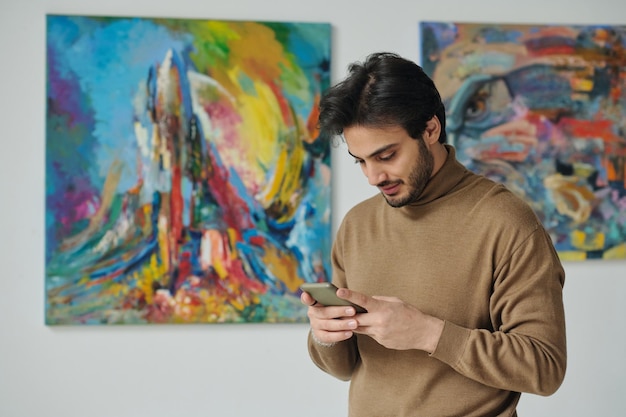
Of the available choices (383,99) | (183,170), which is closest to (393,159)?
(383,99)

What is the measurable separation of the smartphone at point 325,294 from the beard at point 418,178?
25cm

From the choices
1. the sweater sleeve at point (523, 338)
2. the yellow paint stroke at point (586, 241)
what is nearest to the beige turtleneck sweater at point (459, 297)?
the sweater sleeve at point (523, 338)

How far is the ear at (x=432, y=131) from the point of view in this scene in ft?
4.80

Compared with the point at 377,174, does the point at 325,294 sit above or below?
below

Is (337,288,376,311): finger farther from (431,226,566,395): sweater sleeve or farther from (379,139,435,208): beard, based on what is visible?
(379,139,435,208): beard

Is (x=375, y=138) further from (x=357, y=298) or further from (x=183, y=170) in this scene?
(x=183, y=170)

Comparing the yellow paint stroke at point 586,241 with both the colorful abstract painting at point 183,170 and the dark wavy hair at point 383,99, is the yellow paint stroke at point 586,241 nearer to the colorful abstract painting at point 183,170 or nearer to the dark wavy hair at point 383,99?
the colorful abstract painting at point 183,170

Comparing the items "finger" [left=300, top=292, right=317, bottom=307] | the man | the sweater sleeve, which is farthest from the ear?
"finger" [left=300, top=292, right=317, bottom=307]

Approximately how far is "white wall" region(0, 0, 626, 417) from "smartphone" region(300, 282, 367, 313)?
54.3 inches

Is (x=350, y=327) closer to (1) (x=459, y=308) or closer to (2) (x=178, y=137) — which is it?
(1) (x=459, y=308)

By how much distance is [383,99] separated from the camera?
1.40 meters

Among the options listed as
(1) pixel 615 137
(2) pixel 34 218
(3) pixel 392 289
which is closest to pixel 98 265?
(2) pixel 34 218

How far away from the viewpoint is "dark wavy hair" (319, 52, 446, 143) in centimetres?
140

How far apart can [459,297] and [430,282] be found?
2.7 inches
